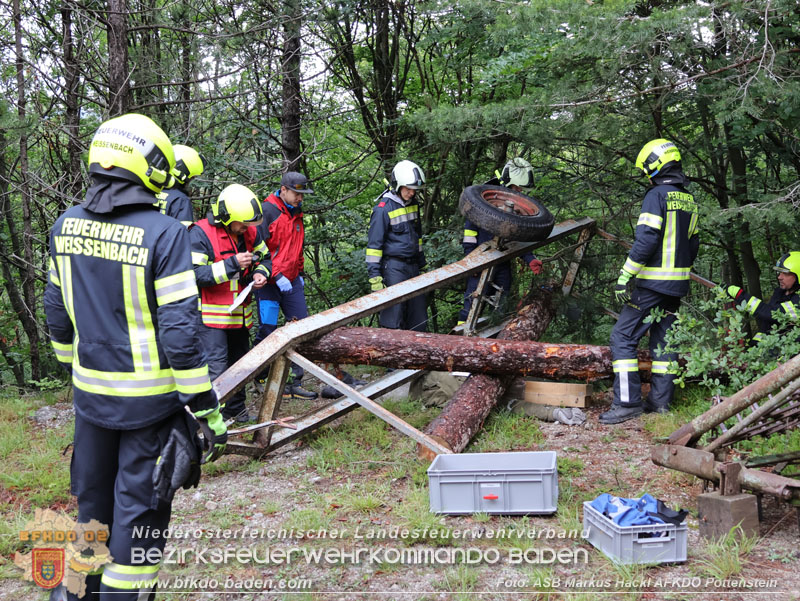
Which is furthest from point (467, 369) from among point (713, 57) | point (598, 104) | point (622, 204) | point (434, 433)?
point (713, 57)

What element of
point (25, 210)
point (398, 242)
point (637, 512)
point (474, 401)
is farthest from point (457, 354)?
point (25, 210)

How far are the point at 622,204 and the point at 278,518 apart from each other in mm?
5302

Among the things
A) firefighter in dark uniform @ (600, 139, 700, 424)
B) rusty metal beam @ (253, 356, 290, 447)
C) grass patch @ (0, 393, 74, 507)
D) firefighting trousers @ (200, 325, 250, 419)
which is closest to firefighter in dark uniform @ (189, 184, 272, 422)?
firefighting trousers @ (200, 325, 250, 419)

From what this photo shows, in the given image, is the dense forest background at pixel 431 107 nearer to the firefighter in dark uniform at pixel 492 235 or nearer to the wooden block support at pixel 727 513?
the firefighter in dark uniform at pixel 492 235

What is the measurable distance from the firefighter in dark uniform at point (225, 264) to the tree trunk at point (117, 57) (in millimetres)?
1737

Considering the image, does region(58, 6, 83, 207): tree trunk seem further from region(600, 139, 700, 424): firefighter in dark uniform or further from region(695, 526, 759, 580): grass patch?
region(695, 526, 759, 580): grass patch

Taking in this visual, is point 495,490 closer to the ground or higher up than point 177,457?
closer to the ground

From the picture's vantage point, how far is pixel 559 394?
225 inches

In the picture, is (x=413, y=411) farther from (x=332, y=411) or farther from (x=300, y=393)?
(x=300, y=393)

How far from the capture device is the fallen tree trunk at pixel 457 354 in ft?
17.4

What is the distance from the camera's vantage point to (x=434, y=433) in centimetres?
472

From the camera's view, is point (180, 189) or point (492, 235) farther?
point (492, 235)

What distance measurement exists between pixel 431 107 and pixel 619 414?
3.93 m

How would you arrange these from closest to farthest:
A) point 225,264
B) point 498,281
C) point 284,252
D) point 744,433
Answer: point 744,433, point 225,264, point 284,252, point 498,281
